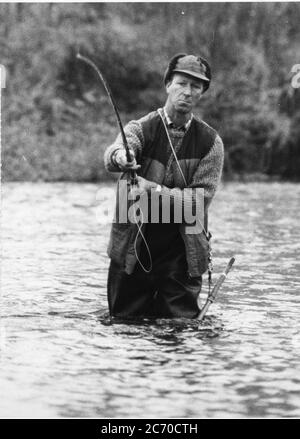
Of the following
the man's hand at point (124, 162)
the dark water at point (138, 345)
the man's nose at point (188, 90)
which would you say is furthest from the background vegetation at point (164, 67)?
the man's hand at point (124, 162)

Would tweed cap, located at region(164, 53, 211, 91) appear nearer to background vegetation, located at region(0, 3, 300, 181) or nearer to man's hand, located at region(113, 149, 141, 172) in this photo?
man's hand, located at region(113, 149, 141, 172)

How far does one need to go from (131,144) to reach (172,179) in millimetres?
361

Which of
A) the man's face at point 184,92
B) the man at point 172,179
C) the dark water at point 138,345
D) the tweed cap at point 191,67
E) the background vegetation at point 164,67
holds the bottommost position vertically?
the dark water at point 138,345

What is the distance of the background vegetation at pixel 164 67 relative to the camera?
24438mm

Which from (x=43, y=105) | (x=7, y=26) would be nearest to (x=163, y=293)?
(x=43, y=105)

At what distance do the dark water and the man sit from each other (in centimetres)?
29

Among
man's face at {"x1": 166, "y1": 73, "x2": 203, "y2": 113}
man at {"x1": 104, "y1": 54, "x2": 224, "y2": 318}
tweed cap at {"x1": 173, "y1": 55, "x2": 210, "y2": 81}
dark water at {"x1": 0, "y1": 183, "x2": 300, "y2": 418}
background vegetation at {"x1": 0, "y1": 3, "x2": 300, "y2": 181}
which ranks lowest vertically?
dark water at {"x1": 0, "y1": 183, "x2": 300, "y2": 418}

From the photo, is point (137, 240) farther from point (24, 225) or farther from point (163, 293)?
point (24, 225)

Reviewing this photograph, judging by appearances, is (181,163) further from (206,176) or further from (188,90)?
(188,90)

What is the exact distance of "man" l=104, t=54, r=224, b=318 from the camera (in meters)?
6.76

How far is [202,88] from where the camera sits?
22.5ft

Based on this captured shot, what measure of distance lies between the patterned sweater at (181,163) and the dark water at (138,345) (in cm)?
49

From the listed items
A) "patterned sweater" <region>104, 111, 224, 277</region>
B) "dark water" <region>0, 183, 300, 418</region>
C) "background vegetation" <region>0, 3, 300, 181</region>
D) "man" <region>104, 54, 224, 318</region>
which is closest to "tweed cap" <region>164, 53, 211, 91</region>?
"man" <region>104, 54, 224, 318</region>

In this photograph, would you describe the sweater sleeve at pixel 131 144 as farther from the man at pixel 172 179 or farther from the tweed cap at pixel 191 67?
the tweed cap at pixel 191 67
